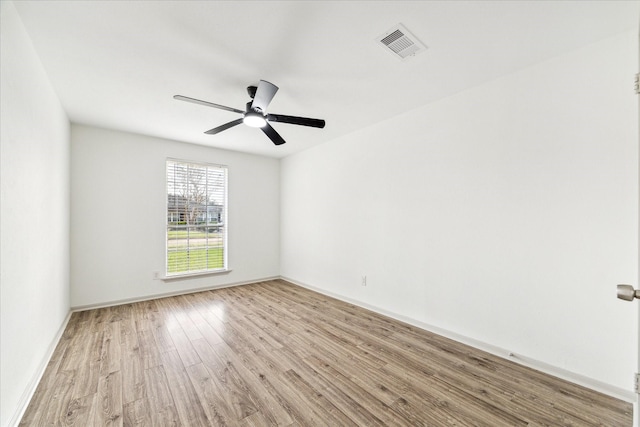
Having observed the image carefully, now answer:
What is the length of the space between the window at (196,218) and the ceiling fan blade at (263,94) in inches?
112

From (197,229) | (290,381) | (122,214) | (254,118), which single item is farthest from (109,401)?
(197,229)

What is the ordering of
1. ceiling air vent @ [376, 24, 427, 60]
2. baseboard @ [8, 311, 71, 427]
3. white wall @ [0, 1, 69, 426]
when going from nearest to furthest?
white wall @ [0, 1, 69, 426], baseboard @ [8, 311, 71, 427], ceiling air vent @ [376, 24, 427, 60]

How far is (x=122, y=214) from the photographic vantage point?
4086mm

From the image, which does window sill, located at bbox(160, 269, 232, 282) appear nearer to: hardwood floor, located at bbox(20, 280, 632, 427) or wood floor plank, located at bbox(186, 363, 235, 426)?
hardwood floor, located at bbox(20, 280, 632, 427)

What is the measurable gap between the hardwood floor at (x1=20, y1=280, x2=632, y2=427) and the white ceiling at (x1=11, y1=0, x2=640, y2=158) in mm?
2642

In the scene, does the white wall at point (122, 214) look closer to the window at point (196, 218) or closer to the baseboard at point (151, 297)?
the baseboard at point (151, 297)

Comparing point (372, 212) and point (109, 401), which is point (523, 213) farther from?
point (109, 401)

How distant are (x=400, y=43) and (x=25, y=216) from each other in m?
3.06

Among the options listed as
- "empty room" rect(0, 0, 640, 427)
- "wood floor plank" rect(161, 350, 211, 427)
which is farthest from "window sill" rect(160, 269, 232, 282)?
"wood floor plank" rect(161, 350, 211, 427)

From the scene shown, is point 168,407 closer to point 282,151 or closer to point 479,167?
point 479,167

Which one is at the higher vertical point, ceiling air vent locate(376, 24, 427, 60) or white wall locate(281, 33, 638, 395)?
ceiling air vent locate(376, 24, 427, 60)

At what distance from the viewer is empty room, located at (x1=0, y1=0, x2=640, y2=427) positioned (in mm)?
1753

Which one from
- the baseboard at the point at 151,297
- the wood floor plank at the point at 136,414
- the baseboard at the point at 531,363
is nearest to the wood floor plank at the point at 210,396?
the wood floor plank at the point at 136,414

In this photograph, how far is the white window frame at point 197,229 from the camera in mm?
4516
